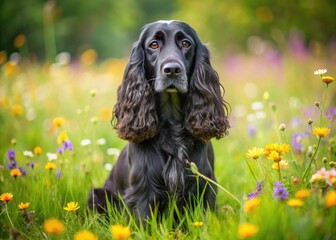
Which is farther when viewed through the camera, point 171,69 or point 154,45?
point 154,45

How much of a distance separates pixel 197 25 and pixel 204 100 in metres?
11.1

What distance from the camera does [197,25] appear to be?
13641 millimetres

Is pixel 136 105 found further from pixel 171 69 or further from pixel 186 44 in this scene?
pixel 186 44

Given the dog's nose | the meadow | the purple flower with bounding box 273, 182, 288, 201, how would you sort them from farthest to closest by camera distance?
the dog's nose
the purple flower with bounding box 273, 182, 288, 201
the meadow

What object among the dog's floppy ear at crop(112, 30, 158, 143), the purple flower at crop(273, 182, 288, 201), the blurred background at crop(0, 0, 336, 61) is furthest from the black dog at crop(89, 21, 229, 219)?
the blurred background at crop(0, 0, 336, 61)

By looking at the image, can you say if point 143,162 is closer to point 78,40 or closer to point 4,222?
point 4,222

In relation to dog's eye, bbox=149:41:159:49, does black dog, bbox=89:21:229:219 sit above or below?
below

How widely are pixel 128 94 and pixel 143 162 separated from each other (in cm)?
54

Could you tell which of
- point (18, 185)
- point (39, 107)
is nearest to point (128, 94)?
point (18, 185)

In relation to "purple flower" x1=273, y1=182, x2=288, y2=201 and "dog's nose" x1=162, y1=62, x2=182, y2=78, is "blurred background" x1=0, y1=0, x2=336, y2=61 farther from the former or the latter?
"purple flower" x1=273, y1=182, x2=288, y2=201

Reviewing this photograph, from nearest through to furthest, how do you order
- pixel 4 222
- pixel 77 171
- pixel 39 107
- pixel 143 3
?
pixel 4 222, pixel 77 171, pixel 39 107, pixel 143 3

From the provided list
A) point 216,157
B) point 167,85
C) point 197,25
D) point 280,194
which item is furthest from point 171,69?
point 197,25

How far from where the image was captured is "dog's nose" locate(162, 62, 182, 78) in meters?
2.70

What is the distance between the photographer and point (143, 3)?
31.0m
